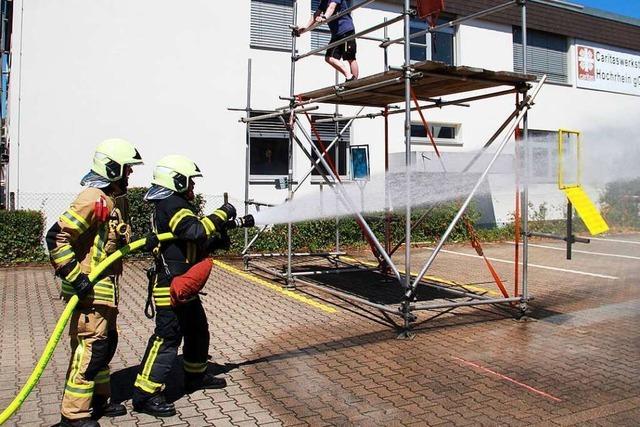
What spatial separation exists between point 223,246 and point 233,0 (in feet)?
30.9

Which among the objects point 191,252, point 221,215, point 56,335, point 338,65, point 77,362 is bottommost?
point 77,362

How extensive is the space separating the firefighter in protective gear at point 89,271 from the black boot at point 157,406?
15 centimetres

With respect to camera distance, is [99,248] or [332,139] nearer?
[99,248]

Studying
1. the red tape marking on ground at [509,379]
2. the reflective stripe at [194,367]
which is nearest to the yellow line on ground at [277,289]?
the red tape marking on ground at [509,379]

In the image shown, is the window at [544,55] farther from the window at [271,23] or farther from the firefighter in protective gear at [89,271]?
the firefighter in protective gear at [89,271]

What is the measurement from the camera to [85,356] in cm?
372

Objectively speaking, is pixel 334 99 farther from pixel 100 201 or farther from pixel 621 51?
pixel 621 51

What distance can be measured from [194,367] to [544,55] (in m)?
16.8

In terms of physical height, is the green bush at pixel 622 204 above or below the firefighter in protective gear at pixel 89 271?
above

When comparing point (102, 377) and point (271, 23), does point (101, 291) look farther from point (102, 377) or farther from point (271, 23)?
point (271, 23)

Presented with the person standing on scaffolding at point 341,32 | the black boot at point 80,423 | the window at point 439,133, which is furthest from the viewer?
the window at point 439,133

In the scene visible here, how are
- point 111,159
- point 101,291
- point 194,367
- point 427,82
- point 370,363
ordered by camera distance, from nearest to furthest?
1. point 101,291
2. point 111,159
3. point 194,367
4. point 370,363
5. point 427,82

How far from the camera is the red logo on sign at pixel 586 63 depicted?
18.5m

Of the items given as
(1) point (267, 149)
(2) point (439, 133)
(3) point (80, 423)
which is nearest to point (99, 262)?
(3) point (80, 423)
